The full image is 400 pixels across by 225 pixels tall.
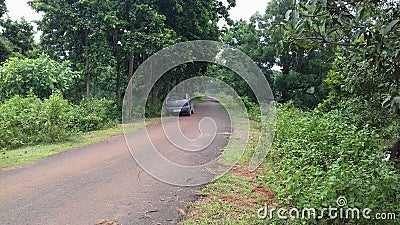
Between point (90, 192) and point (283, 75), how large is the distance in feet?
65.3

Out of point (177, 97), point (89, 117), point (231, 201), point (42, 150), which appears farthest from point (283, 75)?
point (231, 201)

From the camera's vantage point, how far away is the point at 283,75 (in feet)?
74.7

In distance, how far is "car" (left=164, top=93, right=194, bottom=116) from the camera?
1466 centimetres

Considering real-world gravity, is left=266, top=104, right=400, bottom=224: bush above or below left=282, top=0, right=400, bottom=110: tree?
below

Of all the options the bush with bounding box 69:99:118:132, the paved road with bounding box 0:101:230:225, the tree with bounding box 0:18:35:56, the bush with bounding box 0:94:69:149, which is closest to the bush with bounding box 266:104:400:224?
the paved road with bounding box 0:101:230:225

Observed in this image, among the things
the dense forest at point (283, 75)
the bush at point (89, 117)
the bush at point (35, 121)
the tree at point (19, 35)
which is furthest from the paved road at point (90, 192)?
the tree at point (19, 35)

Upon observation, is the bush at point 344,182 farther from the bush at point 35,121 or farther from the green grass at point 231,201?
the bush at point 35,121

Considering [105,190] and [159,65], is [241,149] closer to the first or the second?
[105,190]

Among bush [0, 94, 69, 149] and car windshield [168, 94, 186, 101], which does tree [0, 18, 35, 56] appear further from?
bush [0, 94, 69, 149]

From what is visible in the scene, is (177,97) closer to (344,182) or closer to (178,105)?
(178,105)

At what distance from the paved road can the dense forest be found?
59.2 inches

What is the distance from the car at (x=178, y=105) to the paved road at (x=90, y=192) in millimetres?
7423

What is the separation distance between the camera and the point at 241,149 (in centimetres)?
800

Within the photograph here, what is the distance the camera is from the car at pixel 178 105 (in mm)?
14664
